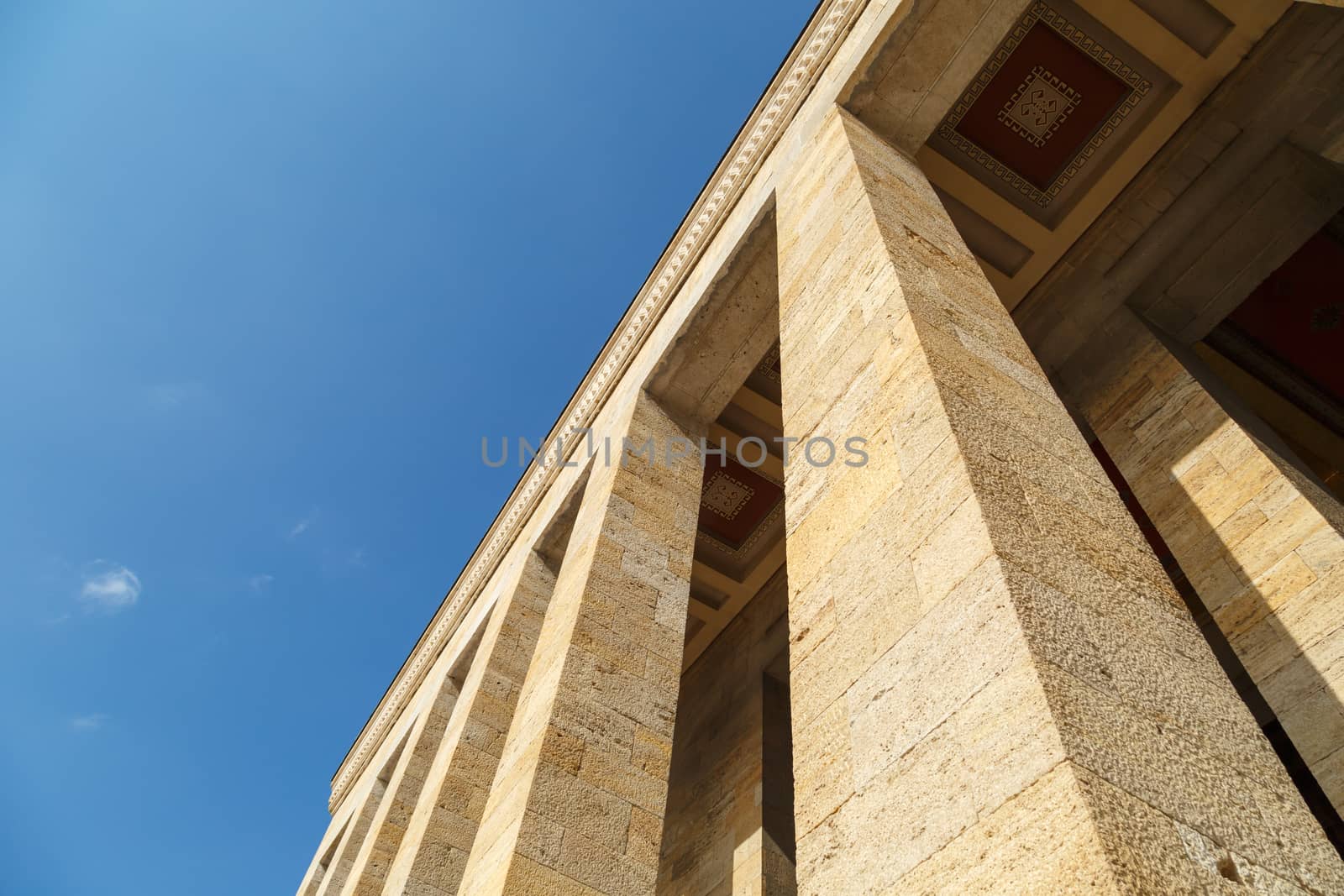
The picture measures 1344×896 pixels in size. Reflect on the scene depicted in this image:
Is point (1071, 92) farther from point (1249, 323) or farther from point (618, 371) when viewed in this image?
point (618, 371)

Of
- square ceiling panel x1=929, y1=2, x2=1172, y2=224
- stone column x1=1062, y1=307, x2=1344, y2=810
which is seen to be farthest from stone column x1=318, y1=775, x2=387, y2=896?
square ceiling panel x1=929, y1=2, x2=1172, y2=224

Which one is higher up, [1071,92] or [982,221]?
[1071,92]

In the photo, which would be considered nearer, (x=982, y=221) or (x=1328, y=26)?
(x=1328, y=26)

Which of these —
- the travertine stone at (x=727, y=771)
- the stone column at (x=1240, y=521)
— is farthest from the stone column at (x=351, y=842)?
the stone column at (x=1240, y=521)

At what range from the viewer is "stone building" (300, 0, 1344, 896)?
175 cm

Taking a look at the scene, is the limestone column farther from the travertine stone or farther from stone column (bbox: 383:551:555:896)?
the travertine stone

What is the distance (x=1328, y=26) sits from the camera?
215 inches

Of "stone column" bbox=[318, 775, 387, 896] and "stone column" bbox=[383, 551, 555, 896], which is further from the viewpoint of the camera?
"stone column" bbox=[318, 775, 387, 896]

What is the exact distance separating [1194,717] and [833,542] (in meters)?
1.13

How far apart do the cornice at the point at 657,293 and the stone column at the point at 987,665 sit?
390 cm

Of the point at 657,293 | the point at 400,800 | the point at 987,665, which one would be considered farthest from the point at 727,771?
the point at 987,665

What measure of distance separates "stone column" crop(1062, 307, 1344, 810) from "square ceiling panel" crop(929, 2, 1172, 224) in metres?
1.24

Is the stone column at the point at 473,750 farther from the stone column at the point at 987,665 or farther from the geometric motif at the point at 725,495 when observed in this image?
the stone column at the point at 987,665

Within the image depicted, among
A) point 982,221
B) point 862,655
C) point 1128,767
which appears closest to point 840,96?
point 982,221
